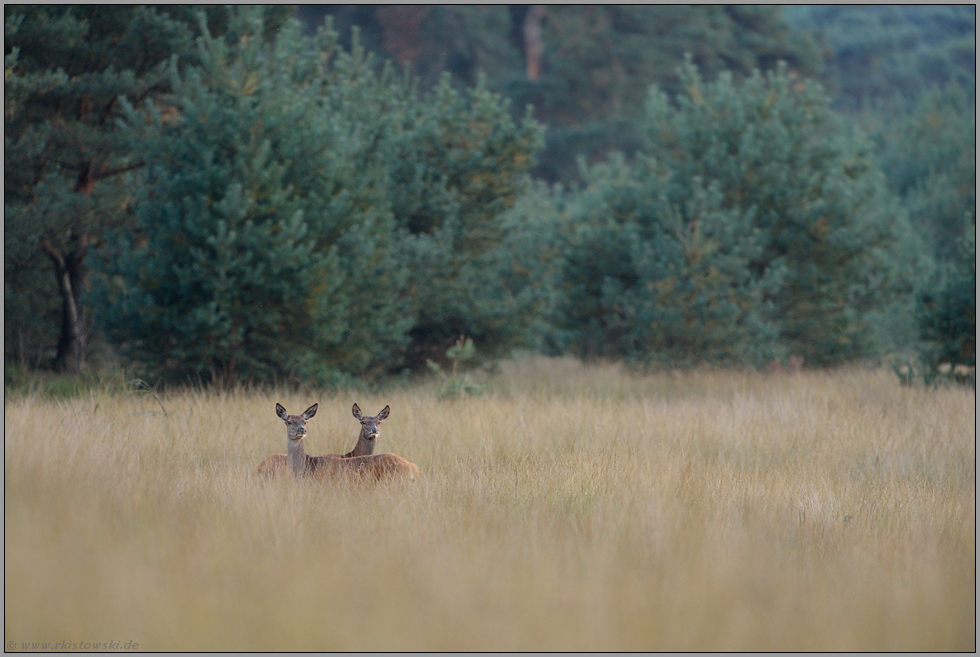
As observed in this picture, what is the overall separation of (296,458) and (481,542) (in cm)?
185

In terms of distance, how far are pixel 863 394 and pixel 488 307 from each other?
19.8 ft

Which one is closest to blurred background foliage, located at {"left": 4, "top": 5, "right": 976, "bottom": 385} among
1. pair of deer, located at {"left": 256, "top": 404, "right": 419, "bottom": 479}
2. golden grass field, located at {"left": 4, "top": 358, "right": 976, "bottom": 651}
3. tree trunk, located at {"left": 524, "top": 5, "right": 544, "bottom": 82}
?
golden grass field, located at {"left": 4, "top": 358, "right": 976, "bottom": 651}

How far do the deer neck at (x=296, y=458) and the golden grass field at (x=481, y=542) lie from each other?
11.0 inches

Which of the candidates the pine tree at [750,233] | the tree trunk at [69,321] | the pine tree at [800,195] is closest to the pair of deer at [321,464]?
the tree trunk at [69,321]

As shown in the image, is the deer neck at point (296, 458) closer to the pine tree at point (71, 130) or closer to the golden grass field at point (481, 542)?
the golden grass field at point (481, 542)

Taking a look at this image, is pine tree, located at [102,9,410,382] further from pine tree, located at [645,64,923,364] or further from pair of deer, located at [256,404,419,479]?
pine tree, located at [645,64,923,364]

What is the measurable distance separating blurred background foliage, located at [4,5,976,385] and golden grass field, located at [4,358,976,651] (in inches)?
128

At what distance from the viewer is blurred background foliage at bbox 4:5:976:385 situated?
→ 11.7 meters

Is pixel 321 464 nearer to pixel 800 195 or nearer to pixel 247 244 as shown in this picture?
pixel 247 244

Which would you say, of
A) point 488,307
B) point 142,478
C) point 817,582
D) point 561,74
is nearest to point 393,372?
point 488,307

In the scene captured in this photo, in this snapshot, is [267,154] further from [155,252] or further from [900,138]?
[900,138]

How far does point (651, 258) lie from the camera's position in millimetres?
16609

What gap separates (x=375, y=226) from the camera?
44.7 ft

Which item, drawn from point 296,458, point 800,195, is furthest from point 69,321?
point 800,195
